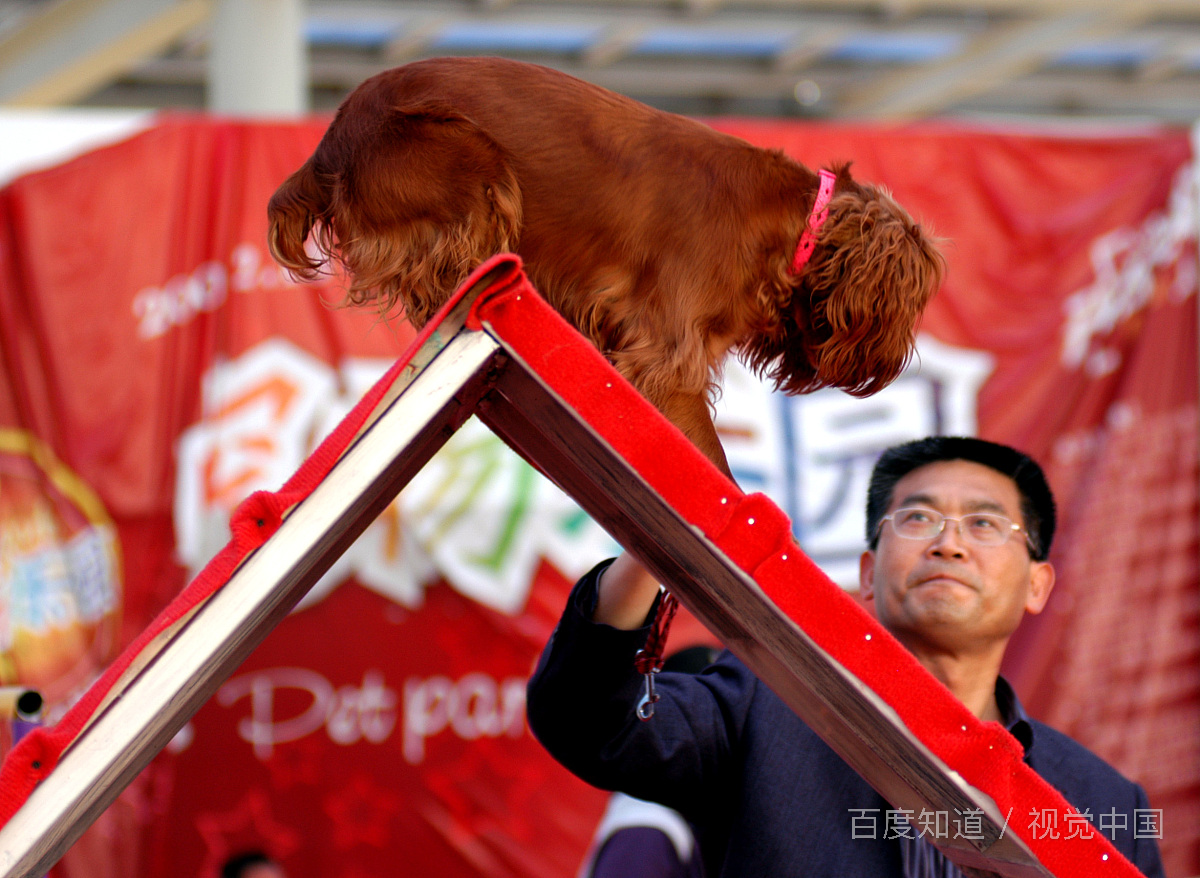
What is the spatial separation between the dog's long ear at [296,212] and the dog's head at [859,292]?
0.52m

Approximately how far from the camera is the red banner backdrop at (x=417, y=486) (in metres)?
3.76

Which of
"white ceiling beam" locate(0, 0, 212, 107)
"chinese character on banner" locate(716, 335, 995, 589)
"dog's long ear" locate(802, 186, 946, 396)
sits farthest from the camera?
"white ceiling beam" locate(0, 0, 212, 107)

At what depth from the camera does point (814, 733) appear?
5.16 ft

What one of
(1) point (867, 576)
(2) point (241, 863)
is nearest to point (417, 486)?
(2) point (241, 863)

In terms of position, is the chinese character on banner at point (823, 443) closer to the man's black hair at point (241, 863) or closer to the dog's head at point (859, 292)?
the man's black hair at point (241, 863)

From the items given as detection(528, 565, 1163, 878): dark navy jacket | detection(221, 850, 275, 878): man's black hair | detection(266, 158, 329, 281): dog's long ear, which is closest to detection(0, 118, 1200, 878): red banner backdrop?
detection(221, 850, 275, 878): man's black hair

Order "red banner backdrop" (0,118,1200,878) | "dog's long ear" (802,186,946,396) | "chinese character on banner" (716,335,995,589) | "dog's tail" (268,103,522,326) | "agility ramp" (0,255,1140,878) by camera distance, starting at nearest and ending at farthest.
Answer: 1. "agility ramp" (0,255,1140,878)
2. "dog's tail" (268,103,522,326)
3. "dog's long ear" (802,186,946,396)
4. "red banner backdrop" (0,118,1200,878)
5. "chinese character on banner" (716,335,995,589)

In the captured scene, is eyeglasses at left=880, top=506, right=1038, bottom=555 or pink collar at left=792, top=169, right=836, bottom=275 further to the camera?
eyeglasses at left=880, top=506, right=1038, bottom=555

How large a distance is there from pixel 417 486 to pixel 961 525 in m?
2.55

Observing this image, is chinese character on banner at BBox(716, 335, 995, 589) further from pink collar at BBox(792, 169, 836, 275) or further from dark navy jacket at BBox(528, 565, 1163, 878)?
pink collar at BBox(792, 169, 836, 275)

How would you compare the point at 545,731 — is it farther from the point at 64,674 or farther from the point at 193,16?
the point at 193,16

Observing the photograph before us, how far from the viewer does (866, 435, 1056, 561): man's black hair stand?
175 centimetres

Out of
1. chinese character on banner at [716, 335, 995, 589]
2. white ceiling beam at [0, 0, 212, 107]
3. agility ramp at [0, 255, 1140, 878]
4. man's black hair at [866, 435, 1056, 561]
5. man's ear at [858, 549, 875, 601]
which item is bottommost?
agility ramp at [0, 255, 1140, 878]

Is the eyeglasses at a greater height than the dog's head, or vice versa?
the eyeglasses
